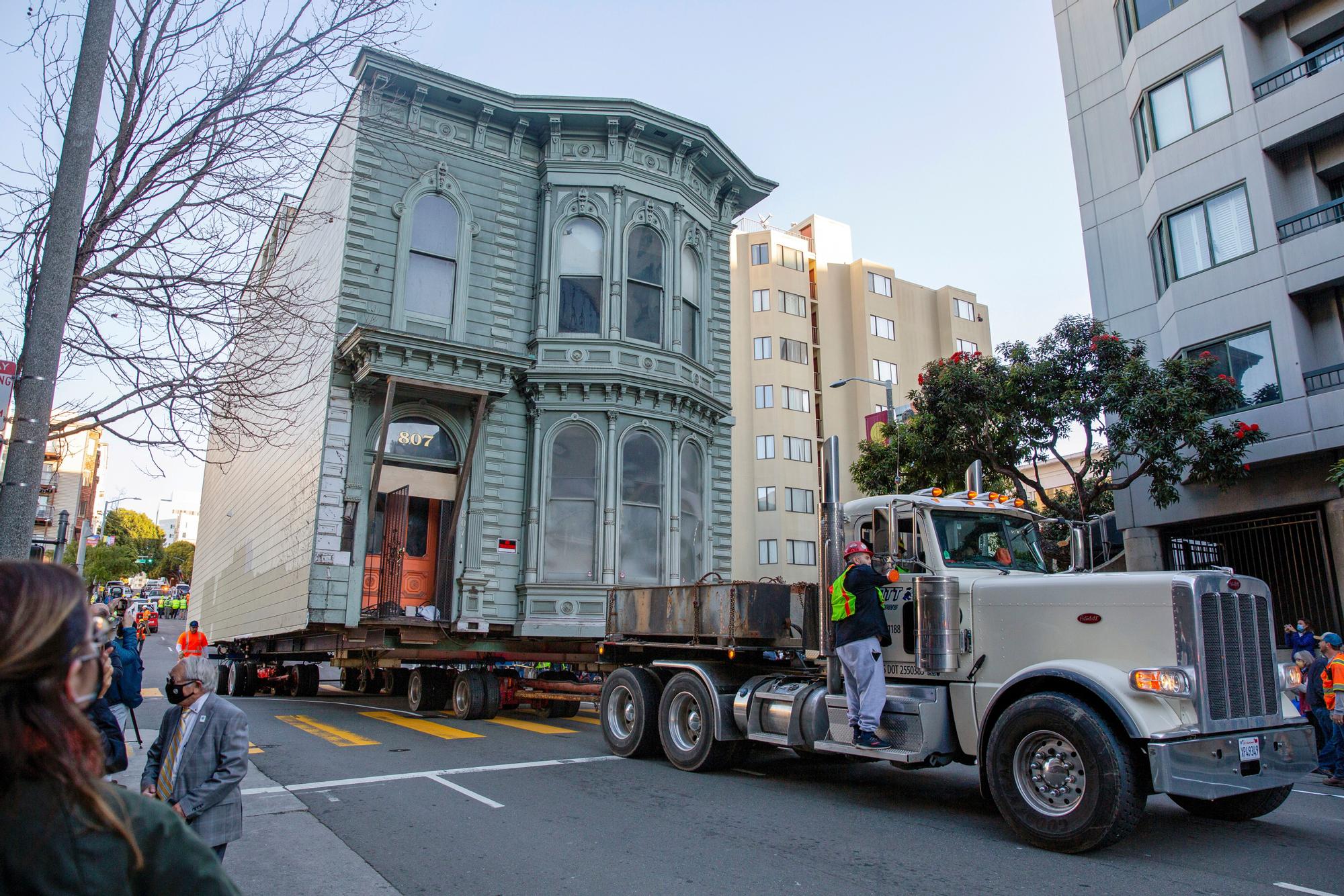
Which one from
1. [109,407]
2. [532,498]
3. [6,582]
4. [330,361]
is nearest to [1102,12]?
[532,498]

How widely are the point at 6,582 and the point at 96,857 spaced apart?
0.55 m

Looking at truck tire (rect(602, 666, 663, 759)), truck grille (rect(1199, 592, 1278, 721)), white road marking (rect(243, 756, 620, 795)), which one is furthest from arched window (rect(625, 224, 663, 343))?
truck grille (rect(1199, 592, 1278, 721))

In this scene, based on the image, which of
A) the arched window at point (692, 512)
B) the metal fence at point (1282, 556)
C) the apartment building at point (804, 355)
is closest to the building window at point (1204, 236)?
the metal fence at point (1282, 556)

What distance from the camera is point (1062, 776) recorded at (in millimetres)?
7051

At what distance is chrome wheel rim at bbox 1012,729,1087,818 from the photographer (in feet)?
22.8

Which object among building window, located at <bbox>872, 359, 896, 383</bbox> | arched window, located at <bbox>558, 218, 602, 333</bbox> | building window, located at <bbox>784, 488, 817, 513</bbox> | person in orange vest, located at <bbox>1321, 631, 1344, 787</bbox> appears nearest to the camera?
person in orange vest, located at <bbox>1321, 631, 1344, 787</bbox>

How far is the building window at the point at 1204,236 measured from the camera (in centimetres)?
1864

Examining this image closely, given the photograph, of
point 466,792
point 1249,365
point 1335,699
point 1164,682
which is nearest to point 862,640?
→ point 1164,682

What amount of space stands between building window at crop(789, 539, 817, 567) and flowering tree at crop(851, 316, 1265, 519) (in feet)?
87.1

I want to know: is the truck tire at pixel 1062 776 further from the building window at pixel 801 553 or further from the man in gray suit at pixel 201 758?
the building window at pixel 801 553

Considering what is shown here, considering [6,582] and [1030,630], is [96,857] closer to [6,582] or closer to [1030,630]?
[6,582]

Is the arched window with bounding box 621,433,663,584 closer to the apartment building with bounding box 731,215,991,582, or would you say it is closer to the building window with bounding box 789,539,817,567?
the apartment building with bounding box 731,215,991,582

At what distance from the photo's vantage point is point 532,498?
1761 cm

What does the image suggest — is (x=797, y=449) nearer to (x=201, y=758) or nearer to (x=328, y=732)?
(x=328, y=732)
